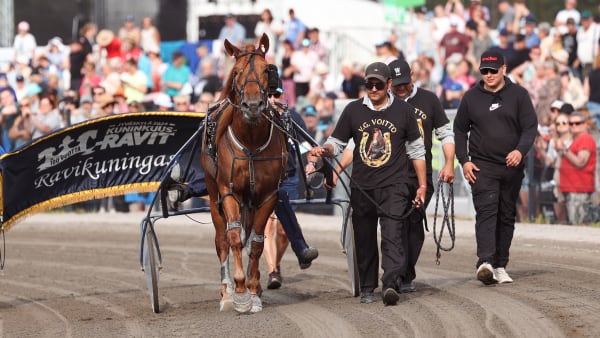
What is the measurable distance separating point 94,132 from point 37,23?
60.7ft

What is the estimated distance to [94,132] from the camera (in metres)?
11.6

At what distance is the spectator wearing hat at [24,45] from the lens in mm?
28172

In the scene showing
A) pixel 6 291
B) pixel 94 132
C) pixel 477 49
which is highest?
pixel 477 49

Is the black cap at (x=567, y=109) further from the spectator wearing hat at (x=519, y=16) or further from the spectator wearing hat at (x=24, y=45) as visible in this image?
the spectator wearing hat at (x=24, y=45)

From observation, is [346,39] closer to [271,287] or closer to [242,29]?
[242,29]

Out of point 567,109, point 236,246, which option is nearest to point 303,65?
point 567,109

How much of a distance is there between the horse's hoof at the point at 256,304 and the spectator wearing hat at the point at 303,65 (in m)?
14.0

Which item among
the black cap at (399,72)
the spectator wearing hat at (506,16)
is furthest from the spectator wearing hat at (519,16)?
the black cap at (399,72)

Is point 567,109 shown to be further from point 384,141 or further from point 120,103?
point 120,103

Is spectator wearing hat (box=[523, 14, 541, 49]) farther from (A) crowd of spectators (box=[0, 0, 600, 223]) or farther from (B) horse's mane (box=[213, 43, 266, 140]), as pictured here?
(B) horse's mane (box=[213, 43, 266, 140])

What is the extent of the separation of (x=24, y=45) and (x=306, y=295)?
60.5 feet

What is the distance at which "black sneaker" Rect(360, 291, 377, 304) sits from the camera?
34.5 feet

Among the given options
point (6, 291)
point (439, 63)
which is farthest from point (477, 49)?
point (6, 291)

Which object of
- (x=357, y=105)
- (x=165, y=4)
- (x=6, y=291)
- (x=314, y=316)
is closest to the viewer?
(x=314, y=316)
